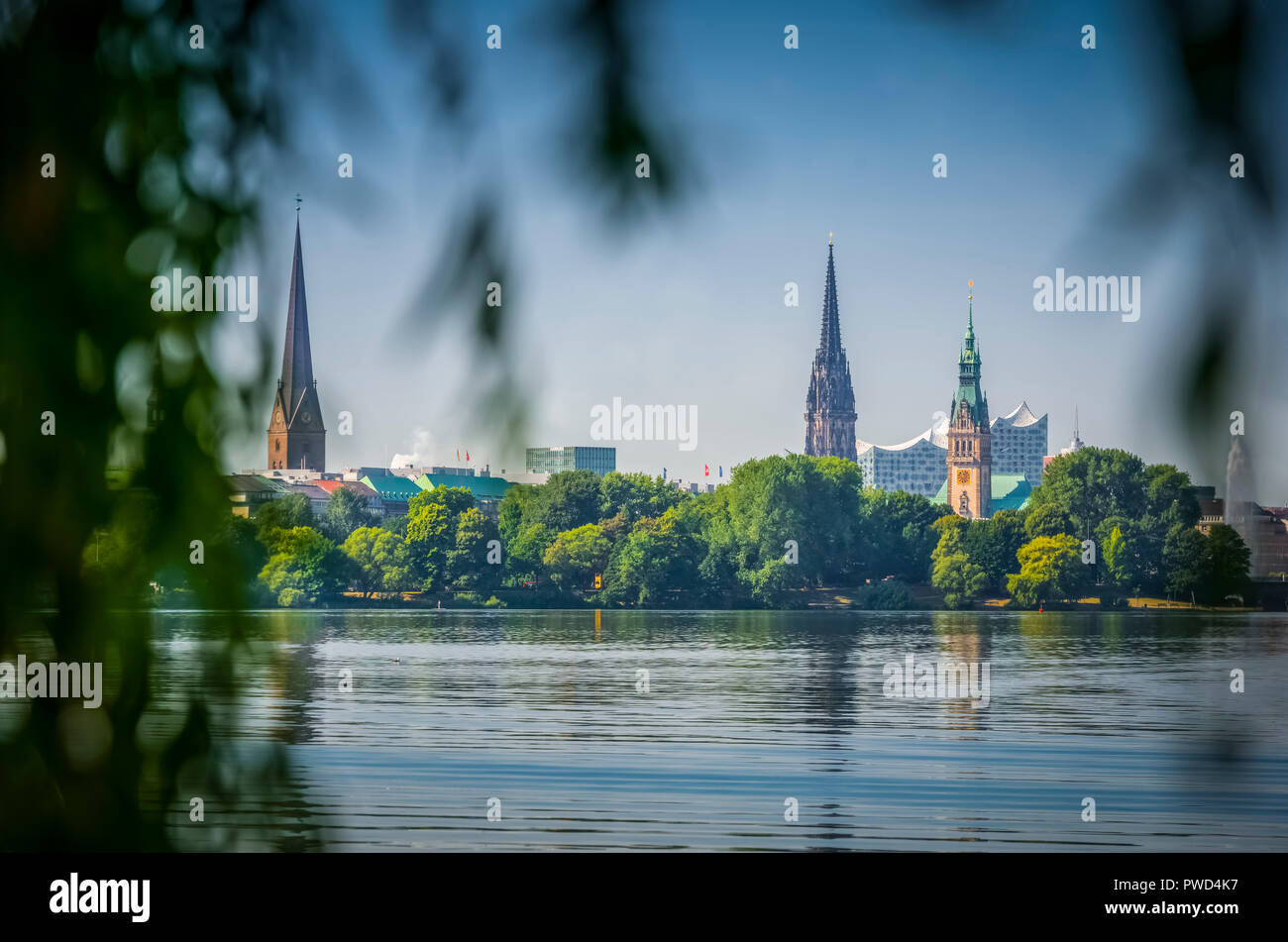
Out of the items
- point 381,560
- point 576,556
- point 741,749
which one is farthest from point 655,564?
point 741,749

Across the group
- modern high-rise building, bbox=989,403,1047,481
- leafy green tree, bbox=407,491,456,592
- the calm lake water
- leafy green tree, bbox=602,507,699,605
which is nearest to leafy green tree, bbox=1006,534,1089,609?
leafy green tree, bbox=602,507,699,605

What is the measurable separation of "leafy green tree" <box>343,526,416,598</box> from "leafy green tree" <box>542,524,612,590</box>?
358 inches

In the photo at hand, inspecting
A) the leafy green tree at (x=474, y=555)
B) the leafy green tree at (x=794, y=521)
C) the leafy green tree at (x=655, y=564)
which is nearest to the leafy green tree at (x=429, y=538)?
the leafy green tree at (x=474, y=555)

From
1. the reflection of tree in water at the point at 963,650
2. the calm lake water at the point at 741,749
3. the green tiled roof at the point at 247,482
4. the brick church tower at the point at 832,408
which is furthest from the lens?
the brick church tower at the point at 832,408

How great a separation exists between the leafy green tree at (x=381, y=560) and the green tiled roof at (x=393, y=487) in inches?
982

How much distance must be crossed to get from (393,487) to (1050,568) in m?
58.6

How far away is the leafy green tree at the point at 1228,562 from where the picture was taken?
5.09 ft

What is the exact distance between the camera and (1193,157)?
152 cm

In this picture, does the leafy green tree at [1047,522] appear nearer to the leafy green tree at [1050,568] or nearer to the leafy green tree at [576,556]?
the leafy green tree at [1050,568]

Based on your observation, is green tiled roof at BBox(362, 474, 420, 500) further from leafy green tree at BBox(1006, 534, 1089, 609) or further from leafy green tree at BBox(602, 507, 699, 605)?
leafy green tree at BBox(1006, 534, 1089, 609)

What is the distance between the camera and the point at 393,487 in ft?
438

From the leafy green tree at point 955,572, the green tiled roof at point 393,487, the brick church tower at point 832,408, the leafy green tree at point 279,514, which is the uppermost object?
the brick church tower at point 832,408
